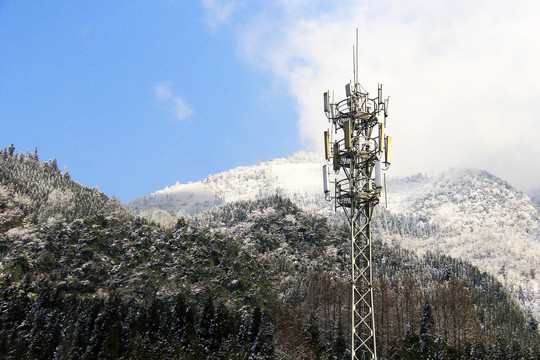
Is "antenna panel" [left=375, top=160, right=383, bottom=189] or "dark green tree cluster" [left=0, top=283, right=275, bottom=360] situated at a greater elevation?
"antenna panel" [left=375, top=160, right=383, bottom=189]

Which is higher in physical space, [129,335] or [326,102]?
[326,102]

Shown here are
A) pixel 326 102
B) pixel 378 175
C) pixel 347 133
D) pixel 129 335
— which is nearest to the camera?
pixel 378 175

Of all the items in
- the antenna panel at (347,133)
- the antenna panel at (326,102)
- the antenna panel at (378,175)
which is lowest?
the antenna panel at (378,175)

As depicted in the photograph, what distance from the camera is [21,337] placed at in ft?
303

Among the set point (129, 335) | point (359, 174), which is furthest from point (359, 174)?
point (129, 335)

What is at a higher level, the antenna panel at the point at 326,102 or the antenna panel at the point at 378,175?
the antenna panel at the point at 326,102

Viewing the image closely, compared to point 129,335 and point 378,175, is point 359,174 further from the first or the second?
point 129,335

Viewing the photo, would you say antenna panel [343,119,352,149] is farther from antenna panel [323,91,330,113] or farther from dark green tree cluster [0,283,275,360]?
dark green tree cluster [0,283,275,360]

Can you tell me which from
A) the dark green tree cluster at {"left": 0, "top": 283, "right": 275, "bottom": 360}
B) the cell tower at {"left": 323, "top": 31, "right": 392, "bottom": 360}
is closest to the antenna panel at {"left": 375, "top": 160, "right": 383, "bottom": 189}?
the cell tower at {"left": 323, "top": 31, "right": 392, "bottom": 360}

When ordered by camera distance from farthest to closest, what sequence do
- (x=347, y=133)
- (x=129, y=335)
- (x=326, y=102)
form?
(x=129, y=335) < (x=326, y=102) < (x=347, y=133)

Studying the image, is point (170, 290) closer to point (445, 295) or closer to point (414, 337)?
point (445, 295)

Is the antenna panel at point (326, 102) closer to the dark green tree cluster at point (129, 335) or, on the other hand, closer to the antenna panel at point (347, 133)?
the antenna panel at point (347, 133)

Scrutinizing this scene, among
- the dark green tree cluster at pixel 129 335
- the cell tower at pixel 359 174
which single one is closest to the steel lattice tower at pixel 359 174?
the cell tower at pixel 359 174

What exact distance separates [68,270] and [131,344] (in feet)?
407
